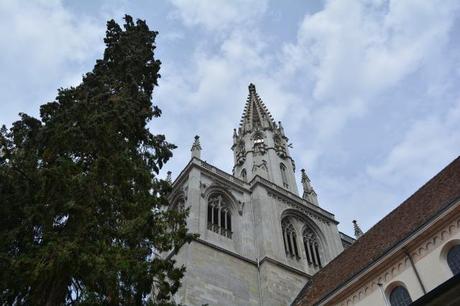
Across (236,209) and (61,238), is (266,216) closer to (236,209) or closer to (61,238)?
(236,209)

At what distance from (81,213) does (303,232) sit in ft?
63.9

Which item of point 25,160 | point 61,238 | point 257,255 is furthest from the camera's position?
point 257,255

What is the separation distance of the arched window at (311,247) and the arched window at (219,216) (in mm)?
4862

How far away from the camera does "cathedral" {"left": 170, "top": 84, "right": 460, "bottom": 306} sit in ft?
44.0

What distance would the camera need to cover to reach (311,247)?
24984 millimetres

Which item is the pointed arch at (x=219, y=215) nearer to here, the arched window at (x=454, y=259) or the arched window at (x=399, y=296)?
the arched window at (x=399, y=296)

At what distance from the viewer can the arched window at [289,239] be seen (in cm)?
2327

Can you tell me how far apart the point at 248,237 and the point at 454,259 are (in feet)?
37.0

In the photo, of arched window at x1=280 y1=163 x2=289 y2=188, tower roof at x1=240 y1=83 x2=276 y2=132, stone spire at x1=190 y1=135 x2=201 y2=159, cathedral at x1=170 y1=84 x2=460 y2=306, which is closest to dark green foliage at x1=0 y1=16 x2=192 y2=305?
cathedral at x1=170 y1=84 x2=460 y2=306

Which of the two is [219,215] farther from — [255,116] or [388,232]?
[255,116]

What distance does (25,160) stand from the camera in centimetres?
831

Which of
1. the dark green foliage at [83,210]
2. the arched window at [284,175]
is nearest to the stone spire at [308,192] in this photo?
the arched window at [284,175]

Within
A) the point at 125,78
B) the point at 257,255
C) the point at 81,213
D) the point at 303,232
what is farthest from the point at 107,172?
the point at 303,232

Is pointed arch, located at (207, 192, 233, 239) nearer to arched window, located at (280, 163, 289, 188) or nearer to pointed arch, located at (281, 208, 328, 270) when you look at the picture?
pointed arch, located at (281, 208, 328, 270)
